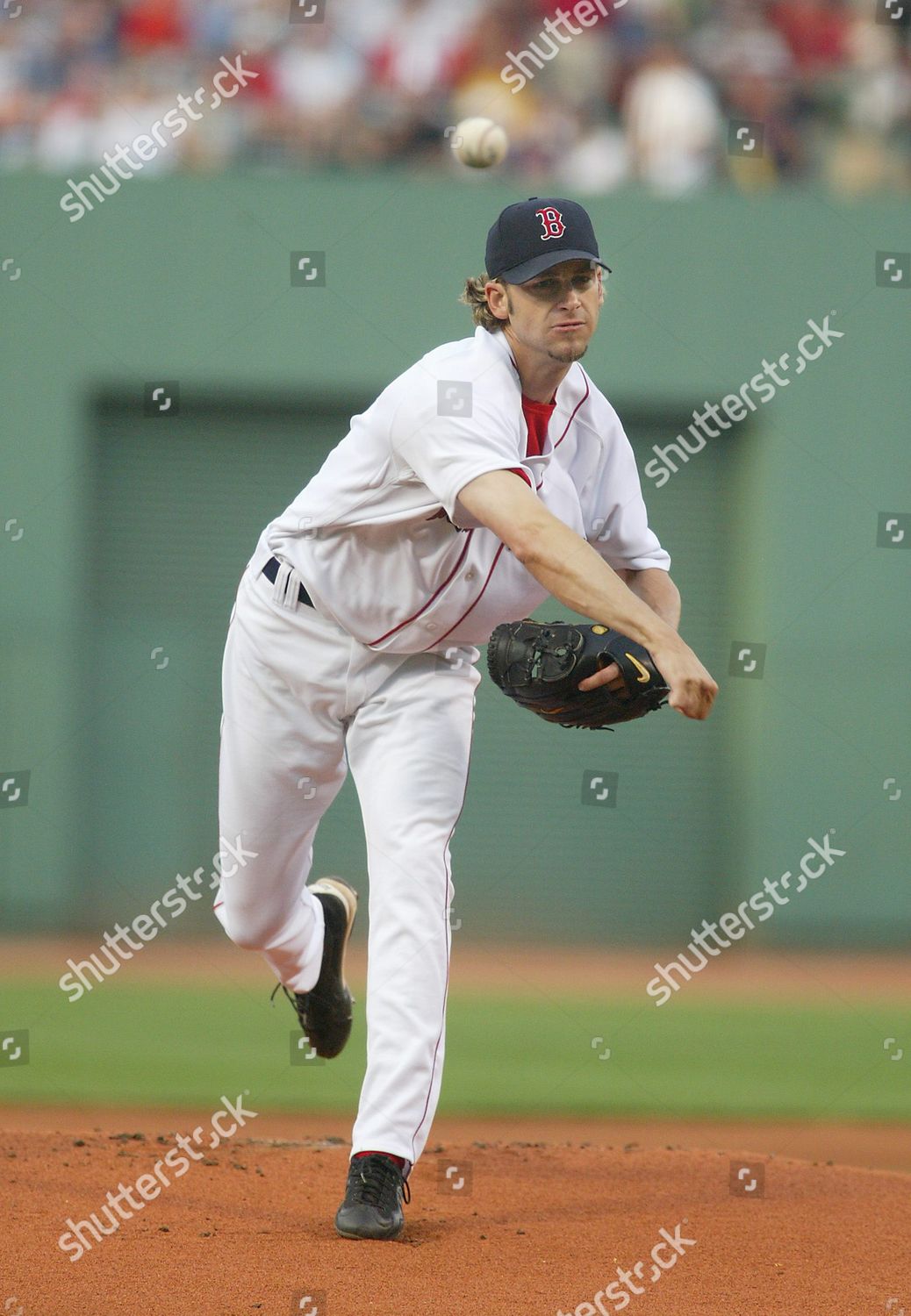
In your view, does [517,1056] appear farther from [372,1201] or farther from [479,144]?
[479,144]

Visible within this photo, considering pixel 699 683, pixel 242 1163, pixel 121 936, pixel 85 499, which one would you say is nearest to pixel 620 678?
pixel 699 683

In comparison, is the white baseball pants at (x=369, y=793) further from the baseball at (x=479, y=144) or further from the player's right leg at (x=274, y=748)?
the baseball at (x=479, y=144)

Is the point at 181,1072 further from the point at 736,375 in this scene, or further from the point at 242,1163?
the point at 736,375

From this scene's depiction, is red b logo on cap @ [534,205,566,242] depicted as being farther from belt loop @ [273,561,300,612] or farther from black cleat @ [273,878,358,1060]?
black cleat @ [273,878,358,1060]

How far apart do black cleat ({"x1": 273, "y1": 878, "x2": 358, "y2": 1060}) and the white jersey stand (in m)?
1.22

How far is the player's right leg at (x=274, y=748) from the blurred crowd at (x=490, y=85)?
23.6ft

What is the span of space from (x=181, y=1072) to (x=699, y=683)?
4.55 metres

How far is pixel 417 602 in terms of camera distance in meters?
3.91

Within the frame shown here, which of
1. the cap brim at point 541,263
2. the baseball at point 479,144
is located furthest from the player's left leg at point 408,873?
the baseball at point 479,144

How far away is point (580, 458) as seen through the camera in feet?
13.1

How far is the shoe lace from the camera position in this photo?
3627 millimetres

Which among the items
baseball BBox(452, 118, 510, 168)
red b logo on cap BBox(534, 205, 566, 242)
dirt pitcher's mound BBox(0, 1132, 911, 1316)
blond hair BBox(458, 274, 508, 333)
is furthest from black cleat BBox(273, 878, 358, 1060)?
baseball BBox(452, 118, 510, 168)

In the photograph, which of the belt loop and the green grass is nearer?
the belt loop

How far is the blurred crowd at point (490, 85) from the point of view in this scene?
10594mm
